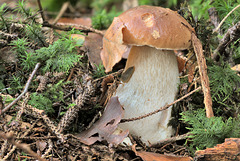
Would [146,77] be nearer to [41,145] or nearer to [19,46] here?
[41,145]

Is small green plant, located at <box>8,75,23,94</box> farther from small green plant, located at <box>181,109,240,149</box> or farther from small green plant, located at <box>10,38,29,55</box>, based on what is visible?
small green plant, located at <box>181,109,240,149</box>

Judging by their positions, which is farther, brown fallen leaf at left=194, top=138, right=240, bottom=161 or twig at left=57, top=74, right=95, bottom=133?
twig at left=57, top=74, right=95, bottom=133

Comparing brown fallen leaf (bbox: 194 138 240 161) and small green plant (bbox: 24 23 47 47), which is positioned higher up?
small green plant (bbox: 24 23 47 47)

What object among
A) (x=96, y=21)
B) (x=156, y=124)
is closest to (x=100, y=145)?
(x=156, y=124)

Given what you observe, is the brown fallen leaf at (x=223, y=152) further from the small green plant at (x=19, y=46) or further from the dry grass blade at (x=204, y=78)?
the small green plant at (x=19, y=46)

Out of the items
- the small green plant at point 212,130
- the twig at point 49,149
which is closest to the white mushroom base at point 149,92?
the small green plant at point 212,130

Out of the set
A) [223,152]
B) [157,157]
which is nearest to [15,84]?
[157,157]

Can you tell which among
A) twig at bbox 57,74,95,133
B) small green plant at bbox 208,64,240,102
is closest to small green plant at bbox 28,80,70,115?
twig at bbox 57,74,95,133

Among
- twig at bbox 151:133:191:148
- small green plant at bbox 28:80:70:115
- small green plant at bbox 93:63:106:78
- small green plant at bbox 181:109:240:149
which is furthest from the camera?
small green plant at bbox 93:63:106:78

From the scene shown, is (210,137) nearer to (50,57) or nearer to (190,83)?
(190,83)
